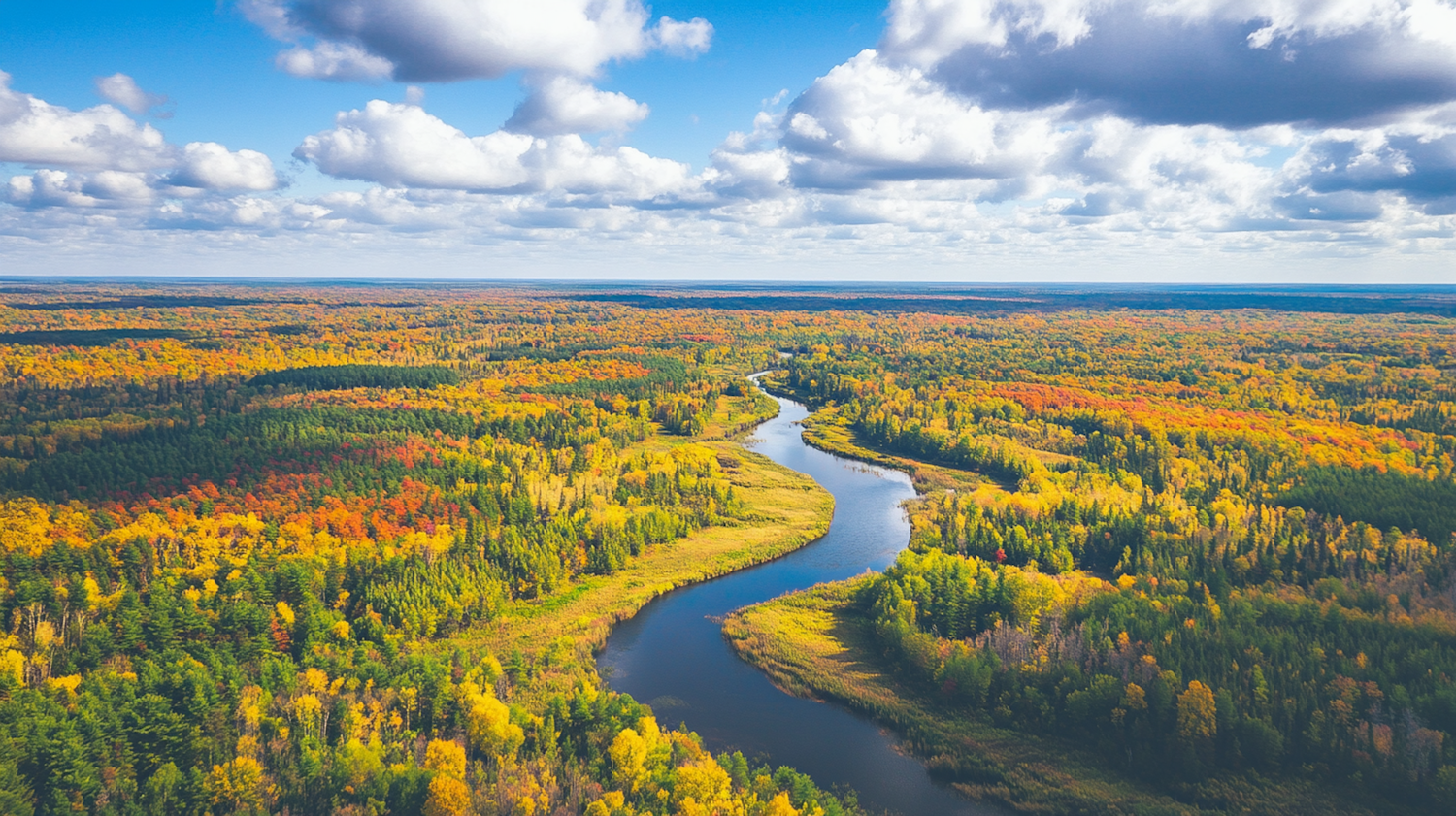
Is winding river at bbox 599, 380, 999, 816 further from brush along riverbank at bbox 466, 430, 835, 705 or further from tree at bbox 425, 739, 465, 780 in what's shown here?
tree at bbox 425, 739, 465, 780

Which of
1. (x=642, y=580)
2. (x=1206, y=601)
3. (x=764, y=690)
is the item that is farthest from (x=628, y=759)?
(x=1206, y=601)

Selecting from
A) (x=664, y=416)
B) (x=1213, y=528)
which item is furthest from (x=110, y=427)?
(x=1213, y=528)

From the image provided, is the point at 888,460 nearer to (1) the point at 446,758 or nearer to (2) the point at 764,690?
(2) the point at 764,690

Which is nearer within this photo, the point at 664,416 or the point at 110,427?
the point at 110,427

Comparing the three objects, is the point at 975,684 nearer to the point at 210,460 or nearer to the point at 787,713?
the point at 787,713

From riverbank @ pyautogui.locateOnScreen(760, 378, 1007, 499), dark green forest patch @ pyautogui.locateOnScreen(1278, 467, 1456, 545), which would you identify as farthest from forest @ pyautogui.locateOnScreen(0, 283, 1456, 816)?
riverbank @ pyautogui.locateOnScreen(760, 378, 1007, 499)

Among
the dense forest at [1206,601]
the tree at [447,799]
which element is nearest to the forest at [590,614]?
the tree at [447,799]
